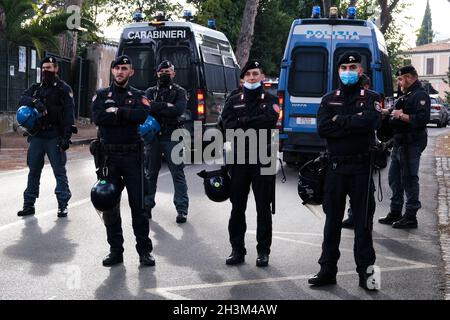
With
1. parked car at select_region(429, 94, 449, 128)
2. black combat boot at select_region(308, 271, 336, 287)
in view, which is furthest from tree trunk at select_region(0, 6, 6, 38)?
parked car at select_region(429, 94, 449, 128)

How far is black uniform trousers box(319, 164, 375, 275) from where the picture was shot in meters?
6.23

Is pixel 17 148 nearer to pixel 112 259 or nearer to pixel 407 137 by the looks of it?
pixel 407 137

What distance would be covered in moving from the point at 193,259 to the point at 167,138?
2.53 m

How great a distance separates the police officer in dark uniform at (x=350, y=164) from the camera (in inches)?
244

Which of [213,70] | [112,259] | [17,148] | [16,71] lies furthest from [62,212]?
[16,71]

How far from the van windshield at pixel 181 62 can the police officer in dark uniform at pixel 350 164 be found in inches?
361

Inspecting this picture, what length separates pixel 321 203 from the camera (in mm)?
6559

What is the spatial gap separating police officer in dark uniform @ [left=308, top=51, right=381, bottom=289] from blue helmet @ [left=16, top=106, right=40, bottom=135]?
4.14m

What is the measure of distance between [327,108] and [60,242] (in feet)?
10.5

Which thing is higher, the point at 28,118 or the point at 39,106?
the point at 39,106

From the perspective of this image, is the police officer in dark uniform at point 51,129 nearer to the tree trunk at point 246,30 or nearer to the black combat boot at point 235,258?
the black combat boot at point 235,258

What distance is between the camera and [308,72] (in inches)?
560

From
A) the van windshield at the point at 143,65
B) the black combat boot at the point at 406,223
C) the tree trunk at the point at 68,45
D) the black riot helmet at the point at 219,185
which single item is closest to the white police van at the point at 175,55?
the van windshield at the point at 143,65
